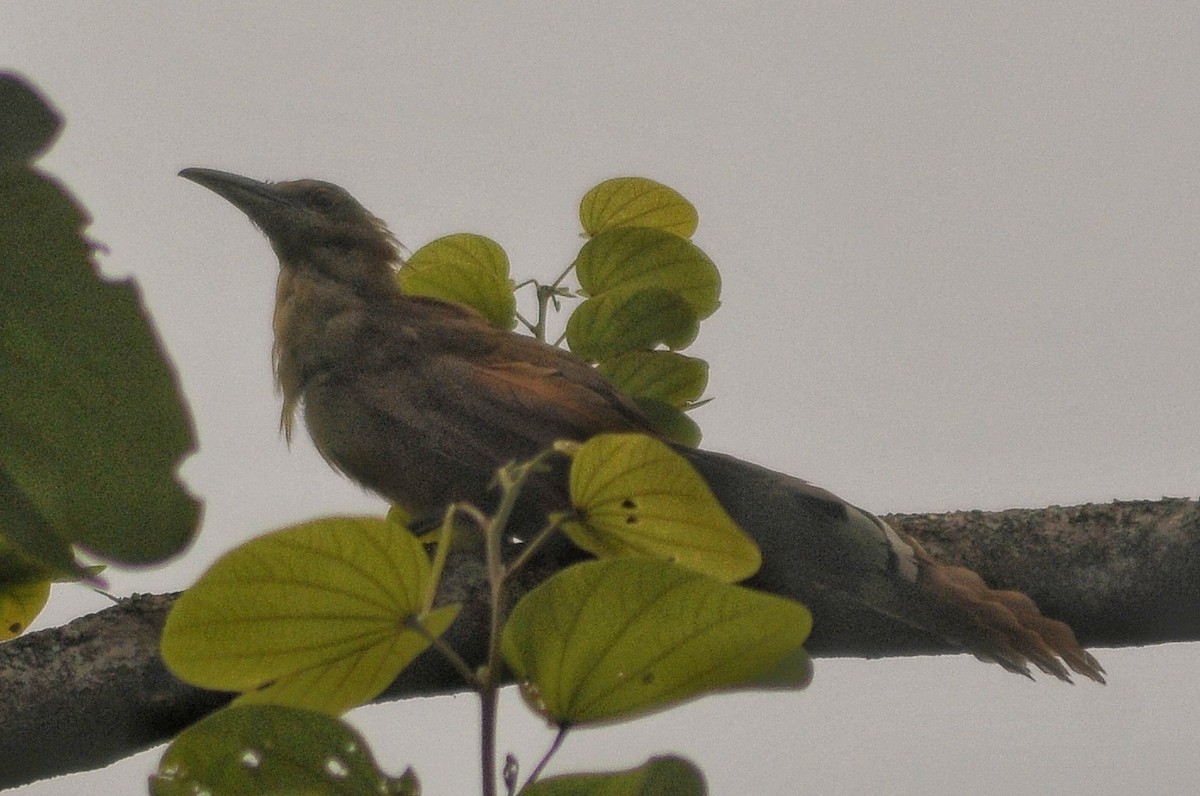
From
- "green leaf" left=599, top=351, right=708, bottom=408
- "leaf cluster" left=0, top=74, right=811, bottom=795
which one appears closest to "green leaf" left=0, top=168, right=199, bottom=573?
"leaf cluster" left=0, top=74, right=811, bottom=795

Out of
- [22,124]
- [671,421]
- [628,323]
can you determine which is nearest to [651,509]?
[22,124]

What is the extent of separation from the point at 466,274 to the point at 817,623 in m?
1.02

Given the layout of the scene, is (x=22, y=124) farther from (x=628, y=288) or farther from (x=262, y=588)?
(x=628, y=288)

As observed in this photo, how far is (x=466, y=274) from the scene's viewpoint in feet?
9.25

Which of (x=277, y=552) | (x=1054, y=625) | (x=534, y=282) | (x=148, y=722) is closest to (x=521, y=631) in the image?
(x=277, y=552)

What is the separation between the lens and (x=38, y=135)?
3.78ft

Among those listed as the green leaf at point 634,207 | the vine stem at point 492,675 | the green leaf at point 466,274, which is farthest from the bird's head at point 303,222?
the vine stem at point 492,675

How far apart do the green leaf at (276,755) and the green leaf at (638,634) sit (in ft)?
0.53

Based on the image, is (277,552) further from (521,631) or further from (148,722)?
(148,722)

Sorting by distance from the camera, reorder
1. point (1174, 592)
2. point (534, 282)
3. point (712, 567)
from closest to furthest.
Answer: point (712, 567)
point (1174, 592)
point (534, 282)

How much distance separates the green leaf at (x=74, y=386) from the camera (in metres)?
1.15

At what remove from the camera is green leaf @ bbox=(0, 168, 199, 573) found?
1147 millimetres

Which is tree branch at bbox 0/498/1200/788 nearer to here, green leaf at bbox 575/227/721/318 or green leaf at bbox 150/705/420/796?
green leaf at bbox 575/227/721/318

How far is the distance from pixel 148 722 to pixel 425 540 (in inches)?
26.2
